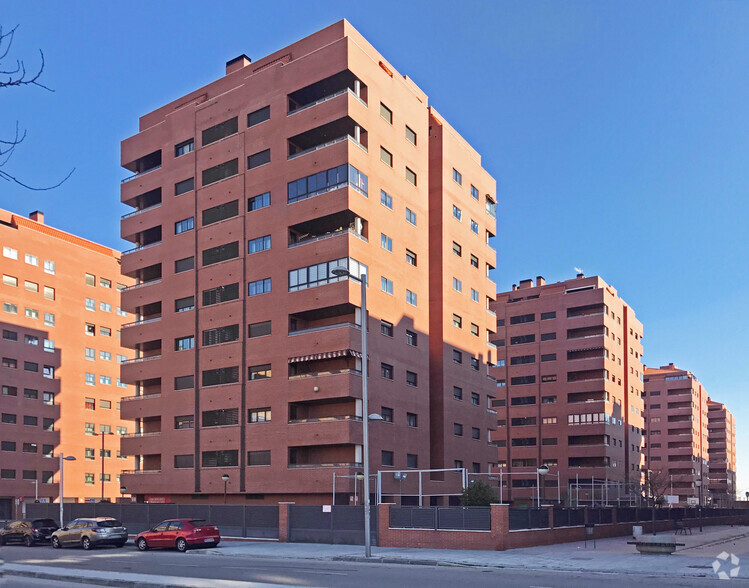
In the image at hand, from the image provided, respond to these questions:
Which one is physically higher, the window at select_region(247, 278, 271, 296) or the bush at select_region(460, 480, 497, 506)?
the window at select_region(247, 278, 271, 296)

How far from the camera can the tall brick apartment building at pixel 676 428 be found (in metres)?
160

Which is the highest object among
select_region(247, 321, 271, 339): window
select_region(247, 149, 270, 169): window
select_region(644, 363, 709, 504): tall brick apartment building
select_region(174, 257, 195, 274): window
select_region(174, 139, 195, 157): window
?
select_region(174, 139, 195, 157): window

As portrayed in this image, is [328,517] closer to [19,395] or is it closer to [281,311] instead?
[281,311]

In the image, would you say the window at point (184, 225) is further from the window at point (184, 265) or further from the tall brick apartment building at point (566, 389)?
the tall brick apartment building at point (566, 389)

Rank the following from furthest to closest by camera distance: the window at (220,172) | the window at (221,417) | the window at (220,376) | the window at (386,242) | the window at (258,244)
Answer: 1. the window at (220,172)
2. the window at (220,376)
3. the window at (258,244)
4. the window at (221,417)
5. the window at (386,242)

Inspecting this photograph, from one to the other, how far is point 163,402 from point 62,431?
4032 cm

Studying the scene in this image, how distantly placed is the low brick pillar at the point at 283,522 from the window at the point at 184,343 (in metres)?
23.3

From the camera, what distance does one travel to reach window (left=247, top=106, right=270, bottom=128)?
62.7 meters

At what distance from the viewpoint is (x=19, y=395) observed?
93.8 metres

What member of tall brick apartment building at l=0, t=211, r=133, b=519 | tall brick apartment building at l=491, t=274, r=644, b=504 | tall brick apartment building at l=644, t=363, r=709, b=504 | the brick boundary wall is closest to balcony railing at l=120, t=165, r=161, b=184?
tall brick apartment building at l=0, t=211, r=133, b=519

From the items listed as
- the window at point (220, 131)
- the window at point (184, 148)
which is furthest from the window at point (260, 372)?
the window at point (184, 148)

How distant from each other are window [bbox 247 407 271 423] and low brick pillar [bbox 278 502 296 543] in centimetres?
1398

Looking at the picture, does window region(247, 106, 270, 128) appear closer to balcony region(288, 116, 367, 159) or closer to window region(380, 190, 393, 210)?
balcony region(288, 116, 367, 159)

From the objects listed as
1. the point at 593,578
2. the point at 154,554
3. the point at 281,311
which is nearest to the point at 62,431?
the point at 281,311
